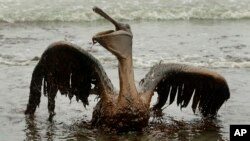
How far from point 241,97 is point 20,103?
2.96m

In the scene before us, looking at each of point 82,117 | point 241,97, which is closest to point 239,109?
point 241,97

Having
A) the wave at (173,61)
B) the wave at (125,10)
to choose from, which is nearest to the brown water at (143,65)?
the wave at (173,61)

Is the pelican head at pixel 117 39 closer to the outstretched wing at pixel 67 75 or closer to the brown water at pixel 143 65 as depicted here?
the outstretched wing at pixel 67 75

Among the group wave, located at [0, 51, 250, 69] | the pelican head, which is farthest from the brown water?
the pelican head

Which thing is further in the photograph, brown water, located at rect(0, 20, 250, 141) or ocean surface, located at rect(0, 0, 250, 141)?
ocean surface, located at rect(0, 0, 250, 141)

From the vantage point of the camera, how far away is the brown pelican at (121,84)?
7.25 metres

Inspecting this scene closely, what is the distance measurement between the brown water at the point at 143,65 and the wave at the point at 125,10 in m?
0.73

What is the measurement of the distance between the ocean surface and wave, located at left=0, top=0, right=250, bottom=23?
3 centimetres

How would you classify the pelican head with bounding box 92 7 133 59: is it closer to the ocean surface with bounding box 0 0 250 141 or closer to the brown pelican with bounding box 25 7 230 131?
the brown pelican with bounding box 25 7 230 131

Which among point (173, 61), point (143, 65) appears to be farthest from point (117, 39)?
point (173, 61)

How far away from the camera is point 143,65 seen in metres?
11.4

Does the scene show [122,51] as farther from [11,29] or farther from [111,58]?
[11,29]

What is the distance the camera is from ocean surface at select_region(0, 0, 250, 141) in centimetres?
777

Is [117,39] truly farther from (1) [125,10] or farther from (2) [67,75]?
(1) [125,10]
